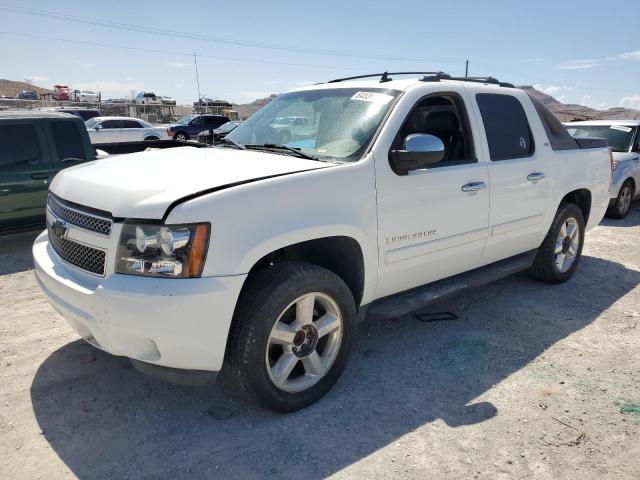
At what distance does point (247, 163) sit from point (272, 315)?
37.1 inches

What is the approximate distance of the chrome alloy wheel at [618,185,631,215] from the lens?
29.3 ft

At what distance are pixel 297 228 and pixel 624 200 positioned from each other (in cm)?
838

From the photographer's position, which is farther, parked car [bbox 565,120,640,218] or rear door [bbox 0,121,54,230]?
parked car [bbox 565,120,640,218]

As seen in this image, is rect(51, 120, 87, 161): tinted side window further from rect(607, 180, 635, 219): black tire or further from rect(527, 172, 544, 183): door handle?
rect(607, 180, 635, 219): black tire

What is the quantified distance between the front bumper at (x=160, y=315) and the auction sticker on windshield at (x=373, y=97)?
5.53 ft

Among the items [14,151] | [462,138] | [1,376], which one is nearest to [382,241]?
[462,138]

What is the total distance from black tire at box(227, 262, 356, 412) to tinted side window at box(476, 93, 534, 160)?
1.98 metres

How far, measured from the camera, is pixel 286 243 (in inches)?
108

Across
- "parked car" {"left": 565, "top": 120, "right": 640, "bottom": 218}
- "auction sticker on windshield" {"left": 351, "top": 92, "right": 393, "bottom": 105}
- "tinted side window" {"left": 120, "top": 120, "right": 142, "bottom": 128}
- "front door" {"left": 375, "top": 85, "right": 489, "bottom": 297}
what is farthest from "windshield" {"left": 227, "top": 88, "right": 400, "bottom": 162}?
"tinted side window" {"left": 120, "top": 120, "right": 142, "bottom": 128}

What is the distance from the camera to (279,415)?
9.79 feet

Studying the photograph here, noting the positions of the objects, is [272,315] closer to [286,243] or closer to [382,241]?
[286,243]

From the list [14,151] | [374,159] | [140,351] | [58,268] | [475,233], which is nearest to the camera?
[140,351]

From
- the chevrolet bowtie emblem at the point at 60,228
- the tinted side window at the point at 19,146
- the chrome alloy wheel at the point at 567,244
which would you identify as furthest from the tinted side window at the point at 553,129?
the tinted side window at the point at 19,146

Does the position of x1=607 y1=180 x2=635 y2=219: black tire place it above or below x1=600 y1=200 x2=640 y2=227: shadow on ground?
above
